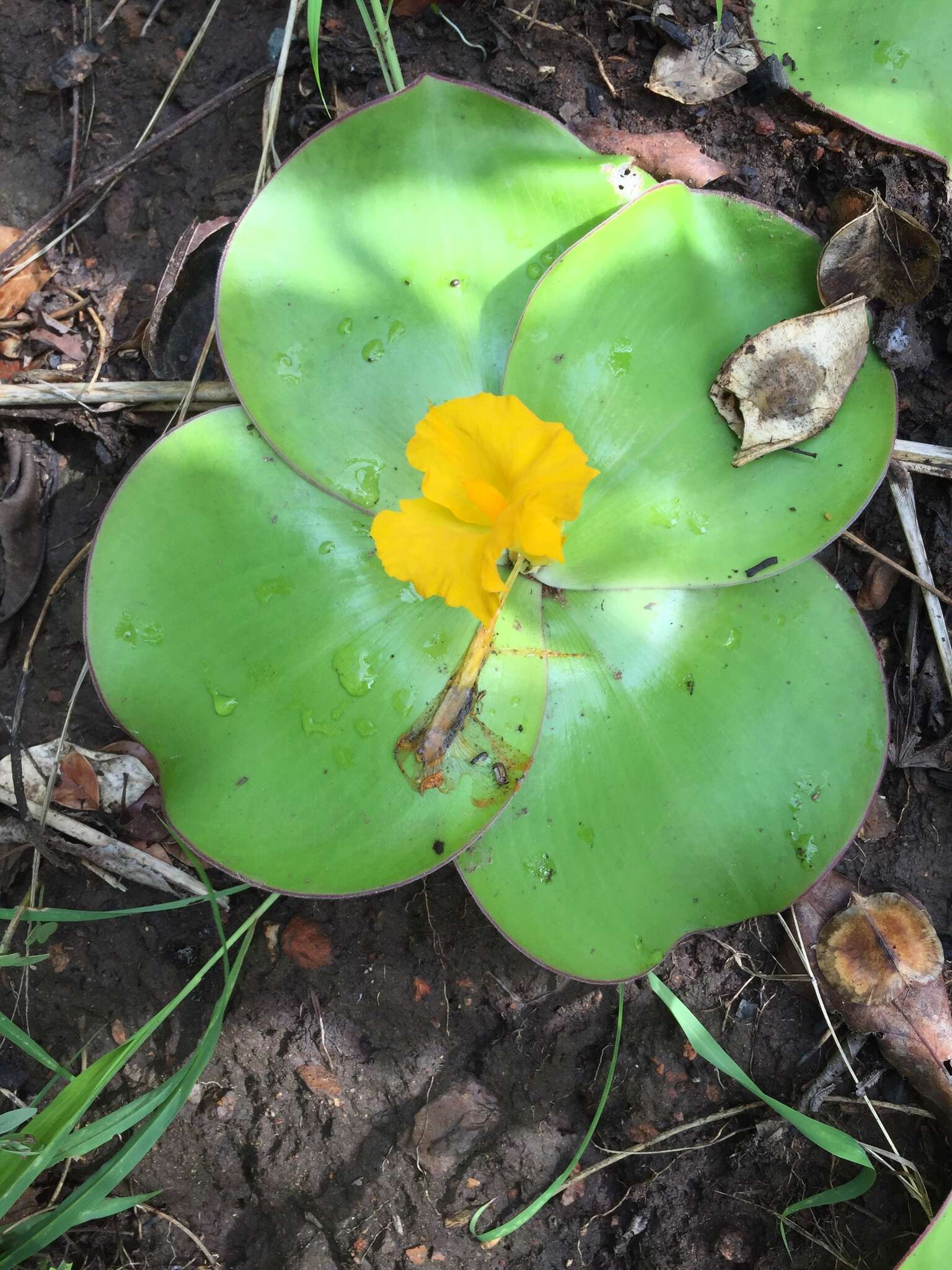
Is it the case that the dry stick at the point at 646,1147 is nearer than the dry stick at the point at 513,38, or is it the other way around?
the dry stick at the point at 646,1147

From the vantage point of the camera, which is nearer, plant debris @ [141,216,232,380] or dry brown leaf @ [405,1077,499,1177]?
dry brown leaf @ [405,1077,499,1177]

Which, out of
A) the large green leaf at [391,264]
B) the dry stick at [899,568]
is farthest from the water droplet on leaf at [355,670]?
the dry stick at [899,568]

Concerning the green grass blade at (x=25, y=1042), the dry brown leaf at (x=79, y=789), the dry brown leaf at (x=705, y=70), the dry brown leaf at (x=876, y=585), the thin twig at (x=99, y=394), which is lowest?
the dry brown leaf at (x=876, y=585)

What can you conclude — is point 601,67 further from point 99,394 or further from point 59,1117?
point 59,1117

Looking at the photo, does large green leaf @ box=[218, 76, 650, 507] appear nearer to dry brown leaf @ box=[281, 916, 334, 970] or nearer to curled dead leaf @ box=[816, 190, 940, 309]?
curled dead leaf @ box=[816, 190, 940, 309]

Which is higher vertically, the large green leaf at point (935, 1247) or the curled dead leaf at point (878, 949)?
the curled dead leaf at point (878, 949)

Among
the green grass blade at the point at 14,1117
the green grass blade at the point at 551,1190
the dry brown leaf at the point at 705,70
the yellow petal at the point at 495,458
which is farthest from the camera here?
the dry brown leaf at the point at 705,70

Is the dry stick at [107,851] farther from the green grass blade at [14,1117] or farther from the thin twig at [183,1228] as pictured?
the thin twig at [183,1228]

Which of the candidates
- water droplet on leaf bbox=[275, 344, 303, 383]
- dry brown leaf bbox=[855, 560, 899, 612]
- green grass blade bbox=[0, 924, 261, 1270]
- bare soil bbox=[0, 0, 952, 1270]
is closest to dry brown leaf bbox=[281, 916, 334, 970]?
bare soil bbox=[0, 0, 952, 1270]
